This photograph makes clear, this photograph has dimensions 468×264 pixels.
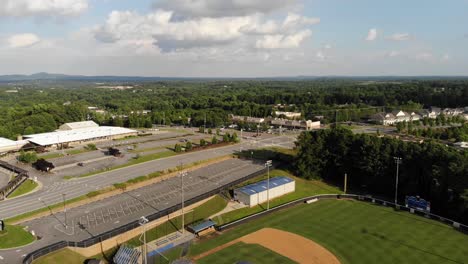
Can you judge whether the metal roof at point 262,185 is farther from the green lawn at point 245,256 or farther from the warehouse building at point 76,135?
the warehouse building at point 76,135

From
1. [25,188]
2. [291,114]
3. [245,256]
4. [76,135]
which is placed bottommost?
[245,256]

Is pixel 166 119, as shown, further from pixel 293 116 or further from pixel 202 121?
pixel 293 116

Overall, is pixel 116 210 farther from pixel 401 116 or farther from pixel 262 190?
pixel 401 116

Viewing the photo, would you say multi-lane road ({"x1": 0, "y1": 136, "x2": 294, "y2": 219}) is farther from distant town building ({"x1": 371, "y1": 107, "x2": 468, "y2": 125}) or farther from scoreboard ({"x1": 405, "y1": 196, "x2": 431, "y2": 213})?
distant town building ({"x1": 371, "y1": 107, "x2": 468, "y2": 125})

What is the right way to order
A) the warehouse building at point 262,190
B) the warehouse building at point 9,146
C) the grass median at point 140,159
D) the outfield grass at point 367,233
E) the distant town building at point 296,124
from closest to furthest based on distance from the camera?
the outfield grass at point 367,233, the warehouse building at point 262,190, the grass median at point 140,159, the warehouse building at point 9,146, the distant town building at point 296,124

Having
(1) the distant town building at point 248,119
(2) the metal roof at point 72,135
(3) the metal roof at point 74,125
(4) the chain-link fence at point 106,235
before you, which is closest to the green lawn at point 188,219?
(4) the chain-link fence at point 106,235

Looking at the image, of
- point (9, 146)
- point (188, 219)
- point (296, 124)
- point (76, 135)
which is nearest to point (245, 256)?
point (188, 219)
